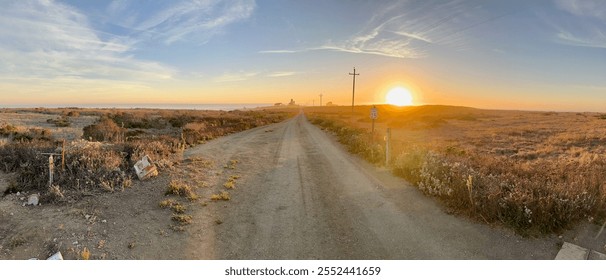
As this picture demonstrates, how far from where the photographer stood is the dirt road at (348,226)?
570 cm

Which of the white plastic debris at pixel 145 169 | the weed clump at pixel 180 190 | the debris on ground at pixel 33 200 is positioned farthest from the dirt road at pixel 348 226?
the debris on ground at pixel 33 200

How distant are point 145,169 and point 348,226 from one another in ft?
23.2

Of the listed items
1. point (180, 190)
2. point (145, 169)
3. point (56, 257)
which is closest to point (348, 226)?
point (180, 190)

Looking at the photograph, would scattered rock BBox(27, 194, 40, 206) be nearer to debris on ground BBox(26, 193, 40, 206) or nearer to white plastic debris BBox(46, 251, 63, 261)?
debris on ground BBox(26, 193, 40, 206)

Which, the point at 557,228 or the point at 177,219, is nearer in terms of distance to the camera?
the point at 557,228

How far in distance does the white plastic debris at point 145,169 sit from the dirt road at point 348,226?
2883mm

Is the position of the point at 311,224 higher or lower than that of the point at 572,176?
lower

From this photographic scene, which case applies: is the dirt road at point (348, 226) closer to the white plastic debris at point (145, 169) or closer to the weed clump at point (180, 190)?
the weed clump at point (180, 190)

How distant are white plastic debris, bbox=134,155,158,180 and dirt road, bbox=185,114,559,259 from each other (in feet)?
9.46

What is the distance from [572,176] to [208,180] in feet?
37.2

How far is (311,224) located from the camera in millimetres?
6906

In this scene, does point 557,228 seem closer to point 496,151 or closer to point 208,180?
point 208,180

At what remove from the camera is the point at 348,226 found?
267 inches

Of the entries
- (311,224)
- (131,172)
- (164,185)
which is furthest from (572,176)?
(131,172)
